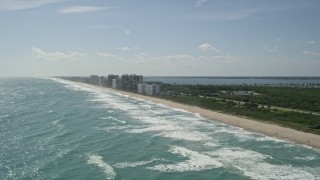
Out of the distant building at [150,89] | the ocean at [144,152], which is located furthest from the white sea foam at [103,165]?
the distant building at [150,89]

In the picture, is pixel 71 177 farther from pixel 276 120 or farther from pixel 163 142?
pixel 276 120

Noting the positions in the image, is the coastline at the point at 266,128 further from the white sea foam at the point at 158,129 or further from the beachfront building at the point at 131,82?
the beachfront building at the point at 131,82

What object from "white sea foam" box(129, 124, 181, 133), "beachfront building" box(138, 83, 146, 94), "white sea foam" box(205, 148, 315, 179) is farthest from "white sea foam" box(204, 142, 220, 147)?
"beachfront building" box(138, 83, 146, 94)

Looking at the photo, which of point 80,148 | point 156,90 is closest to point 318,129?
point 80,148

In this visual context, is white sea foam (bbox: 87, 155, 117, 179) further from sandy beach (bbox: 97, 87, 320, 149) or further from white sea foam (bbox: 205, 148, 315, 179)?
sandy beach (bbox: 97, 87, 320, 149)

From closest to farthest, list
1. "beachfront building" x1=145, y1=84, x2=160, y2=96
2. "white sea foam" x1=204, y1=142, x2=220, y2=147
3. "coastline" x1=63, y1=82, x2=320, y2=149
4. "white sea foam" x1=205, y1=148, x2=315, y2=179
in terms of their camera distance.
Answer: "white sea foam" x1=205, y1=148, x2=315, y2=179 → "white sea foam" x1=204, y1=142, x2=220, y2=147 → "coastline" x1=63, y1=82, x2=320, y2=149 → "beachfront building" x1=145, y1=84, x2=160, y2=96

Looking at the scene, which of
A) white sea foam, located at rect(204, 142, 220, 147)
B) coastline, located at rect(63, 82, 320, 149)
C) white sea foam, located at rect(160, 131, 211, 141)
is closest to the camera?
white sea foam, located at rect(204, 142, 220, 147)
